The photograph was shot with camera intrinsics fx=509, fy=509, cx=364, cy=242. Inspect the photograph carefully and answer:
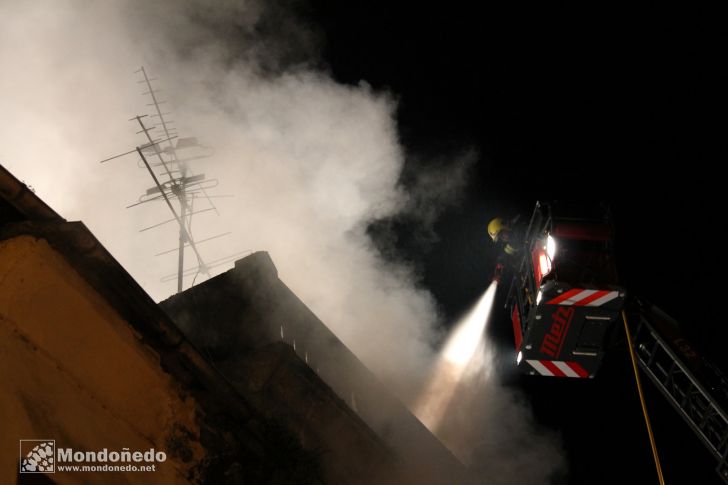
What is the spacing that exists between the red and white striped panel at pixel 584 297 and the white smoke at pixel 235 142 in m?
5.95

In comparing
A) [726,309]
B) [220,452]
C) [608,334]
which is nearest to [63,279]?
[220,452]

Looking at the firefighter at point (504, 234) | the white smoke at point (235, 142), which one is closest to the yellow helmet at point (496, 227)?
the firefighter at point (504, 234)

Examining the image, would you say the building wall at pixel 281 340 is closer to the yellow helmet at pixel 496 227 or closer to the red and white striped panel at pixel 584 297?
the red and white striped panel at pixel 584 297

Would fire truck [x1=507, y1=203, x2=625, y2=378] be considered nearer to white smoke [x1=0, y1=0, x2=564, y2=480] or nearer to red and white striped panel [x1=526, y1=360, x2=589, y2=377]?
red and white striped panel [x1=526, y1=360, x2=589, y2=377]

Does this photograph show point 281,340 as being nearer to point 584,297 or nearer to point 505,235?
point 584,297

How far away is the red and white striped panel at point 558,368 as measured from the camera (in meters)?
5.90

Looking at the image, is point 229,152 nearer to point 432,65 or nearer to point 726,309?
point 432,65

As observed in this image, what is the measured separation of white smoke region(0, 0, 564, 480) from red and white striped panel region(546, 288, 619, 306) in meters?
5.95

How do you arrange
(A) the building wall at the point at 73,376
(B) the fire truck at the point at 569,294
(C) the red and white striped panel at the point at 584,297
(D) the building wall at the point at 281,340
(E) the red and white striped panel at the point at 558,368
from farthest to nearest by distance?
(E) the red and white striped panel at the point at 558,368
(B) the fire truck at the point at 569,294
(C) the red and white striped panel at the point at 584,297
(D) the building wall at the point at 281,340
(A) the building wall at the point at 73,376

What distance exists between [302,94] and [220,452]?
11270 millimetres

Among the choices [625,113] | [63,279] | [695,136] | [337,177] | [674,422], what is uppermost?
[337,177]

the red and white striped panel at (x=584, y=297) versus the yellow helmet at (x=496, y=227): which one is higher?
the yellow helmet at (x=496, y=227)

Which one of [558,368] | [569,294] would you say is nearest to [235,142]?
[558,368]

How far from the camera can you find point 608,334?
5766 millimetres
